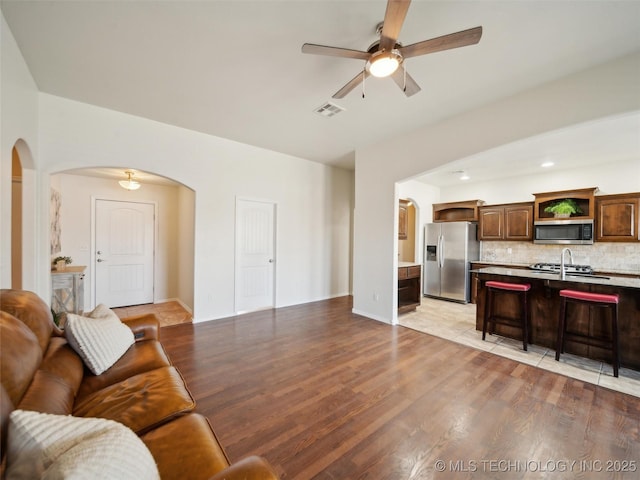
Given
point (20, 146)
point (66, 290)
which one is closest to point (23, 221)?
point (20, 146)

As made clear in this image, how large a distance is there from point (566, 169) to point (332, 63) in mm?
5405

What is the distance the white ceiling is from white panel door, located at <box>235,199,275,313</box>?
1714 mm

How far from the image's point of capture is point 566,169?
510cm

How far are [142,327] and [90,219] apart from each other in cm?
394

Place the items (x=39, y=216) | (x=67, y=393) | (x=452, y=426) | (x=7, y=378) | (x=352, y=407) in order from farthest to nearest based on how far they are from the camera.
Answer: (x=39, y=216)
(x=352, y=407)
(x=452, y=426)
(x=67, y=393)
(x=7, y=378)

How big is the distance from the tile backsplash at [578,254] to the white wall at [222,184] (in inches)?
132

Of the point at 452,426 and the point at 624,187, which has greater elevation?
the point at 624,187

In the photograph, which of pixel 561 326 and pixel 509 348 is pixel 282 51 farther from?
pixel 509 348

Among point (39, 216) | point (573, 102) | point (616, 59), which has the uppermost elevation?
point (616, 59)

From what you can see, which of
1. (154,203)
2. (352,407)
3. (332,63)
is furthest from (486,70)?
(154,203)

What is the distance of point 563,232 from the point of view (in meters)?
4.93

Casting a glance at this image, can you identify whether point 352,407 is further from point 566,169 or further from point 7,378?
point 566,169

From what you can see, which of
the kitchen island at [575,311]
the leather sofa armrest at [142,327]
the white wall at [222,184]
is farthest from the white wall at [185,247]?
the kitchen island at [575,311]

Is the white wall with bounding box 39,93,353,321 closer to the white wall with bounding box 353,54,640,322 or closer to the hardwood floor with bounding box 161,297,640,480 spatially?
the white wall with bounding box 353,54,640,322
